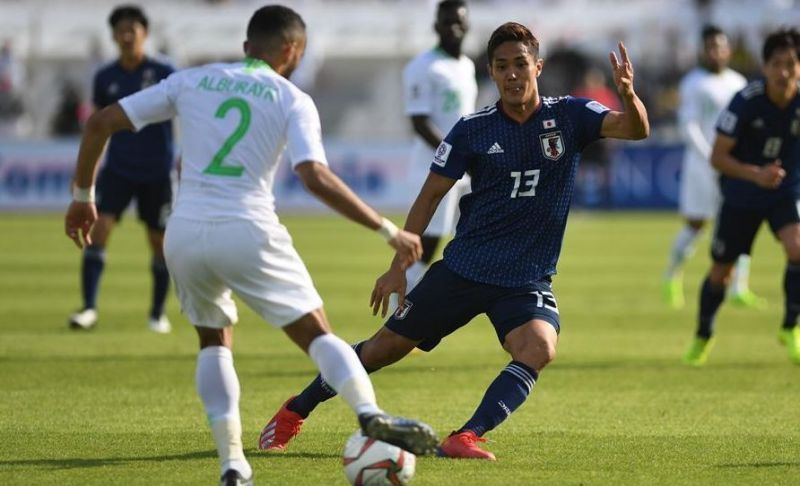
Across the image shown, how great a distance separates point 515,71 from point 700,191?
30.8 feet

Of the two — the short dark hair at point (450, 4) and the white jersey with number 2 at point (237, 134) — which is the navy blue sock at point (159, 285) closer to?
the short dark hair at point (450, 4)

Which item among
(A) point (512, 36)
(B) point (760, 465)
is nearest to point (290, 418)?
(A) point (512, 36)

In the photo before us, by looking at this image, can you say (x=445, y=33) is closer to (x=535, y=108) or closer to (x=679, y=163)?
(x=535, y=108)

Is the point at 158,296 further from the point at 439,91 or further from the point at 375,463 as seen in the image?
the point at 375,463

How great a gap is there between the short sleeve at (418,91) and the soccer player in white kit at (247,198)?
5849 millimetres

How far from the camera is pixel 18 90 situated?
107 ft

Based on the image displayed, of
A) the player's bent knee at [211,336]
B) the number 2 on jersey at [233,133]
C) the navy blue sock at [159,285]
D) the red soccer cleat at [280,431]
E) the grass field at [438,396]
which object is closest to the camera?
the number 2 on jersey at [233,133]

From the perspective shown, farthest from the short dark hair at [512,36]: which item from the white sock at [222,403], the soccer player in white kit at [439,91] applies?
the soccer player in white kit at [439,91]

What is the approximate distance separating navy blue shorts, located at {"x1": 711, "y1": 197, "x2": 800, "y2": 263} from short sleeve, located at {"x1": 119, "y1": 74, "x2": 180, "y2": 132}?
589 cm

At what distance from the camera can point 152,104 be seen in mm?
6379

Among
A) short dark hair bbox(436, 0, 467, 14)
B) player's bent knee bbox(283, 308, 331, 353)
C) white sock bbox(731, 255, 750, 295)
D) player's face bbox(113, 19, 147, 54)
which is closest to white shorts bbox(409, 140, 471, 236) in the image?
short dark hair bbox(436, 0, 467, 14)

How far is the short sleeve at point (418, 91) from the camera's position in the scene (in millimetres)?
12281

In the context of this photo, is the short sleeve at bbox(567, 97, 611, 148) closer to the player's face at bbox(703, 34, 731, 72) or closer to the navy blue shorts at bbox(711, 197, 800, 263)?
the navy blue shorts at bbox(711, 197, 800, 263)

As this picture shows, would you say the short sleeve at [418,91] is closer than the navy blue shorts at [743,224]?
No
